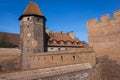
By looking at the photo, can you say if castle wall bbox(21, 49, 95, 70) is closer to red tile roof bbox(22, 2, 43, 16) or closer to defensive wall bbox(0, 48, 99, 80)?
defensive wall bbox(0, 48, 99, 80)

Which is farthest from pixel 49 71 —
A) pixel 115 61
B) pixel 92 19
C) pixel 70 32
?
pixel 70 32

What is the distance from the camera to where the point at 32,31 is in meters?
23.2

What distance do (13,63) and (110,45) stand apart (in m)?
18.0

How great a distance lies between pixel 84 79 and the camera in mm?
12758

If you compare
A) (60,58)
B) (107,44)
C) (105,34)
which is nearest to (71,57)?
(60,58)

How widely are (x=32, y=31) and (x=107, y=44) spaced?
1395 centimetres

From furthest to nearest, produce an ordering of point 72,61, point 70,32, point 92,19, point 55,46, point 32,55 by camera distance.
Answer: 1. point 70,32
2. point 55,46
3. point 32,55
4. point 92,19
5. point 72,61

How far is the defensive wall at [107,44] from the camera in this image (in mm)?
13773

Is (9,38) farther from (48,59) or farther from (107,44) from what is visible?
(107,44)

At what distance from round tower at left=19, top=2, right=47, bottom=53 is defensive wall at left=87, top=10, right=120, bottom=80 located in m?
11.0

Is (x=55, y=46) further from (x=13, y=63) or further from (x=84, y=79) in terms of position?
(x=84, y=79)

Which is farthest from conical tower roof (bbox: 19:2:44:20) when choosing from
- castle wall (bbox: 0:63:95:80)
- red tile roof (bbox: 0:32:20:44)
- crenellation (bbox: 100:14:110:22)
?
castle wall (bbox: 0:63:95:80)

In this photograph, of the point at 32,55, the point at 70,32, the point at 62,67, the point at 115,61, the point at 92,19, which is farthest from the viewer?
the point at 70,32

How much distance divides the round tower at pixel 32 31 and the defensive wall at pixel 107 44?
10958 millimetres
